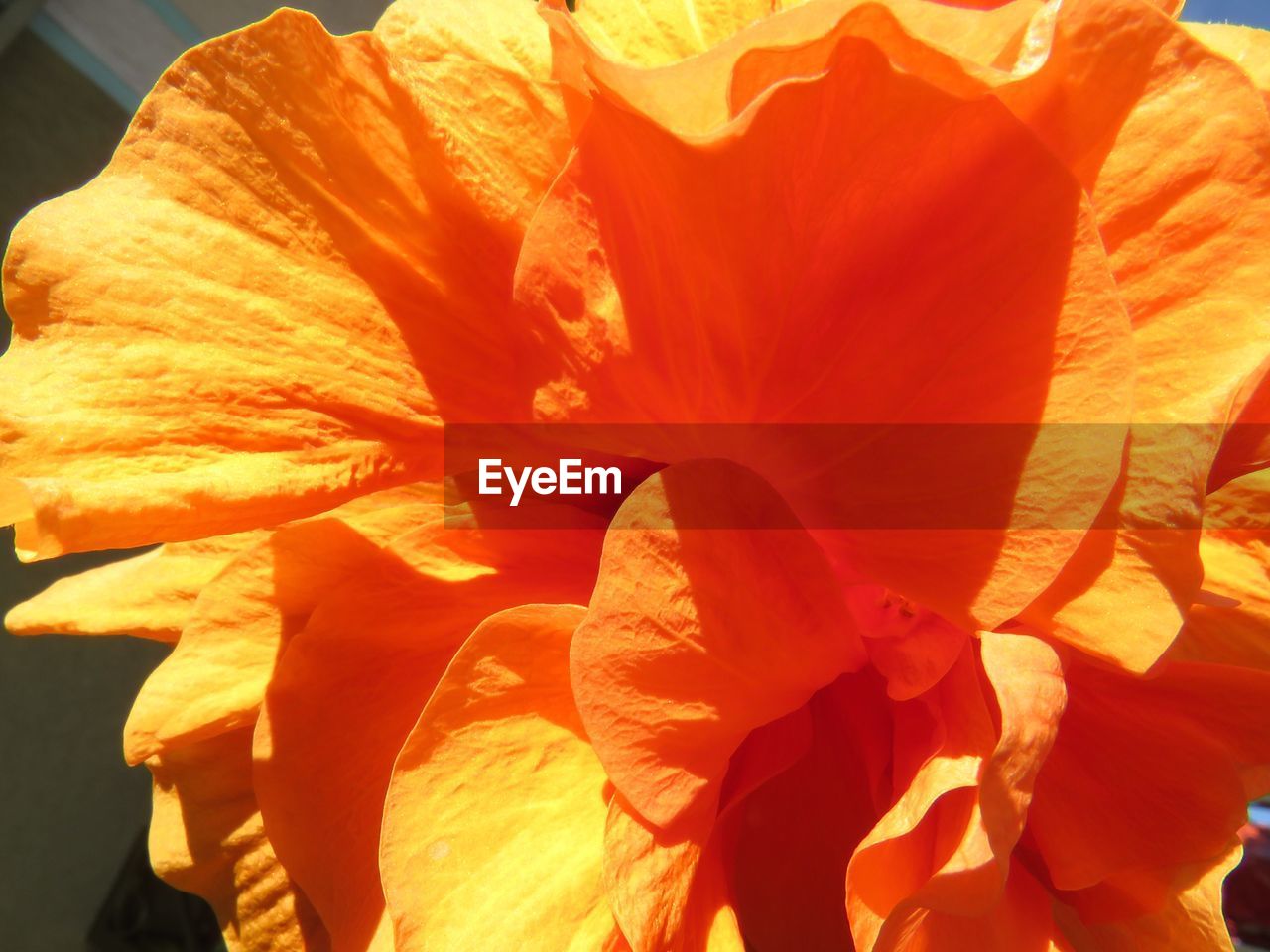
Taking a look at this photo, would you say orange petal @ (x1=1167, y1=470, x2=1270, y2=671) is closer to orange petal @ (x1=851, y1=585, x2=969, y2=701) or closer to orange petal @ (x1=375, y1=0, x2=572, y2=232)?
orange petal @ (x1=851, y1=585, x2=969, y2=701)

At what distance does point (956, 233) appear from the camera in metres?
0.26

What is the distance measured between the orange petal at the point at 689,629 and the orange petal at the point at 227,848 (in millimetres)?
183

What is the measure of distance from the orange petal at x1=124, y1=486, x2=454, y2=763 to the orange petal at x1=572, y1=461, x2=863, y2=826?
0.10 metres

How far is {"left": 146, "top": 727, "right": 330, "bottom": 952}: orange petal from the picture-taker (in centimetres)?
39

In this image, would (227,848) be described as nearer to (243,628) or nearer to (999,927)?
(243,628)

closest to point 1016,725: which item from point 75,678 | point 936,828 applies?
point 936,828

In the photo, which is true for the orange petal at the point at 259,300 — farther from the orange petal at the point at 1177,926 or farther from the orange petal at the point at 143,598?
the orange petal at the point at 1177,926

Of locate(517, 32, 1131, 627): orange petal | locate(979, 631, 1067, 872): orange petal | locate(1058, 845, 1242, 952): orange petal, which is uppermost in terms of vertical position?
locate(517, 32, 1131, 627): orange petal

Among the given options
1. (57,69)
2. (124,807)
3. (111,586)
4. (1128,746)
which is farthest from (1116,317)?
(124,807)

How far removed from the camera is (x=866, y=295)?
0.91ft

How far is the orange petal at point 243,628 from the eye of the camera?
349 millimetres

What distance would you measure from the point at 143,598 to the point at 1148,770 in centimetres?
37
